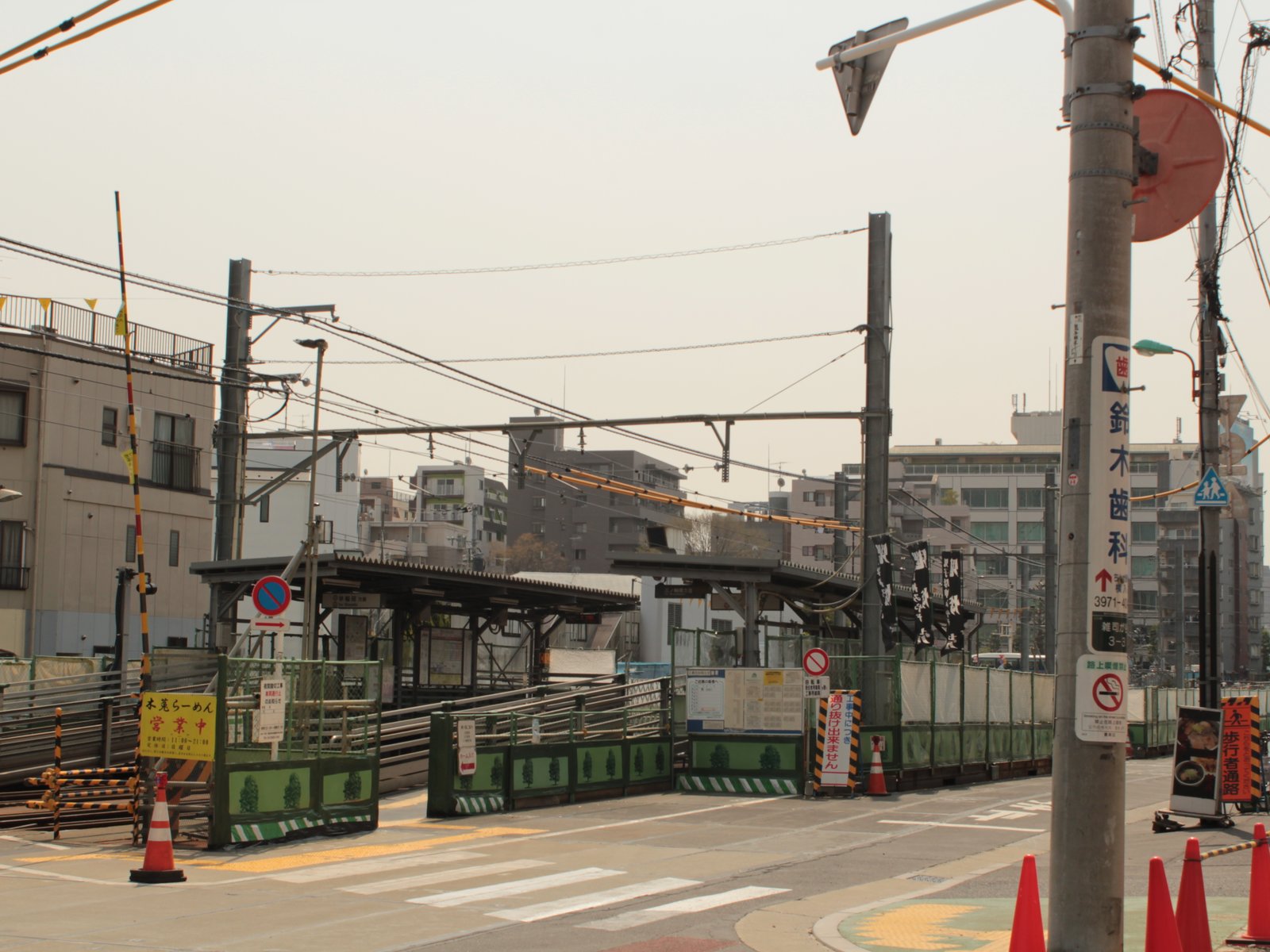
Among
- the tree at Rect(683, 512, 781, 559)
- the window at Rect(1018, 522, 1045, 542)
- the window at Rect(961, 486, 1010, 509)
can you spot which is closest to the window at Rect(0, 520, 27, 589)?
the tree at Rect(683, 512, 781, 559)

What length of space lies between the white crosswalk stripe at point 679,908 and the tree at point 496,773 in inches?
315

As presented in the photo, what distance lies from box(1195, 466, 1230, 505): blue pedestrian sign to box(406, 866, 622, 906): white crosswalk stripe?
34.3ft

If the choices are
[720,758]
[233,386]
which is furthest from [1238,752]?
[233,386]

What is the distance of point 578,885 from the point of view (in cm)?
1377

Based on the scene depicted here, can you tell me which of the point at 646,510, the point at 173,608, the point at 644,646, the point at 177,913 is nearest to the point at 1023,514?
the point at 646,510

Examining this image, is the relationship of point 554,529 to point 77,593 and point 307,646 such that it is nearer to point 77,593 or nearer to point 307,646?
point 77,593

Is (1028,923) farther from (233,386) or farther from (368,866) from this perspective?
(233,386)

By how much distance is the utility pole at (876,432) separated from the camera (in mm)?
27125

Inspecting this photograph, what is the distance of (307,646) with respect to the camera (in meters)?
27.3

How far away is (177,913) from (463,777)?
9028 mm

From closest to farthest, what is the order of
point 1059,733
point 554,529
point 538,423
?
point 1059,733, point 538,423, point 554,529

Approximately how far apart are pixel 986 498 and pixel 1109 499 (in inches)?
4231

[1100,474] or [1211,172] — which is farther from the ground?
[1211,172]

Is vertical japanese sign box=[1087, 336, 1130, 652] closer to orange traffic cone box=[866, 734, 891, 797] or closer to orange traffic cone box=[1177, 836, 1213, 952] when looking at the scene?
orange traffic cone box=[1177, 836, 1213, 952]
